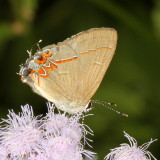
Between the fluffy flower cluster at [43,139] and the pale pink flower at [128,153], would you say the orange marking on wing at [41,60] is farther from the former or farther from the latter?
the pale pink flower at [128,153]

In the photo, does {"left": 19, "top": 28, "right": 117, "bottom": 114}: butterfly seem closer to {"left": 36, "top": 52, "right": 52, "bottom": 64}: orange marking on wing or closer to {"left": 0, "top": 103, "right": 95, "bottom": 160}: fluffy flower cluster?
{"left": 36, "top": 52, "right": 52, "bottom": 64}: orange marking on wing

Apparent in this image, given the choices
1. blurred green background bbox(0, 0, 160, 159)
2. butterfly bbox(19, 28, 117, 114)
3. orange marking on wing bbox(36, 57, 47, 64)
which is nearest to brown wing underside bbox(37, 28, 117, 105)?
butterfly bbox(19, 28, 117, 114)

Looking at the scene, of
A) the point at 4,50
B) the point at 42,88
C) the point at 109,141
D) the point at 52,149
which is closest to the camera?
the point at 52,149

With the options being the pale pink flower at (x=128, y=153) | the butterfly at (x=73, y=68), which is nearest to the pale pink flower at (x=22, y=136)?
the butterfly at (x=73, y=68)

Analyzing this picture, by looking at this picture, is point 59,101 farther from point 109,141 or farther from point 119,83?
point 119,83

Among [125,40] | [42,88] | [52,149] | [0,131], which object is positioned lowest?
[52,149]

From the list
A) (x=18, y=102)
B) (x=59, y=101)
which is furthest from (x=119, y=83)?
(x=59, y=101)

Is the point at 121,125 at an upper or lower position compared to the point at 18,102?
lower

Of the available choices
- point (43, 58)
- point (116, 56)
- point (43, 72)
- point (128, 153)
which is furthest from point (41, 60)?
point (116, 56)
